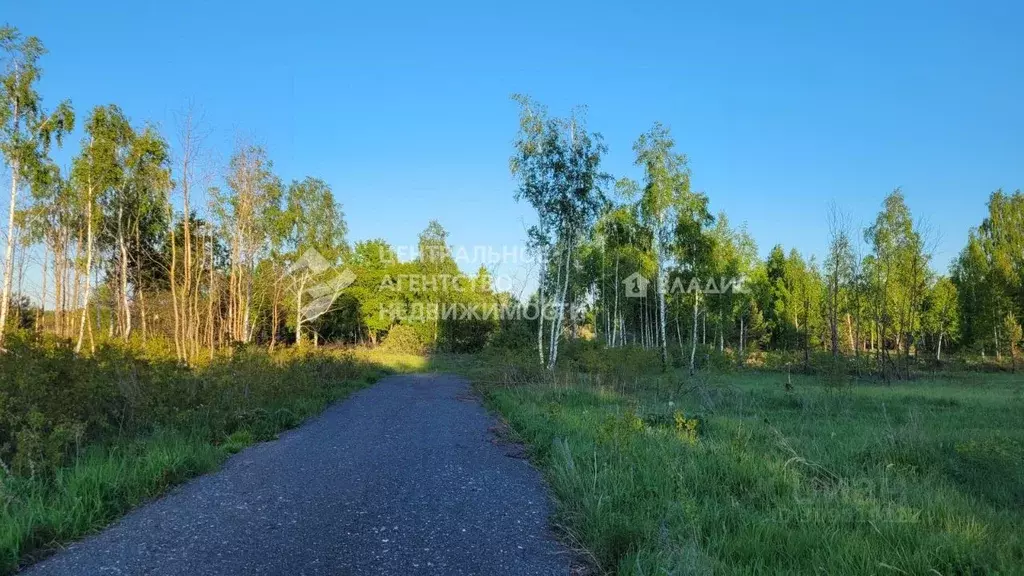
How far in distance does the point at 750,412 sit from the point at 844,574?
31.5 ft

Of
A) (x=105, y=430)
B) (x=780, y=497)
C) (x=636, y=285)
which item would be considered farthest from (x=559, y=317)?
(x=636, y=285)

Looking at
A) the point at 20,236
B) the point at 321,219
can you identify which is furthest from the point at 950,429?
the point at 321,219

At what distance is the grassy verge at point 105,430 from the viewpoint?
4234 millimetres

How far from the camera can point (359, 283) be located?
159 feet

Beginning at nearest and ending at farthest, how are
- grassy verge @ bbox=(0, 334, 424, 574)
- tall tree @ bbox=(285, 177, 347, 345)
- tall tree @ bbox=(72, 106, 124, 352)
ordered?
grassy verge @ bbox=(0, 334, 424, 574) < tall tree @ bbox=(72, 106, 124, 352) < tall tree @ bbox=(285, 177, 347, 345)

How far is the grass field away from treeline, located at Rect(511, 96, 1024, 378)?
12.5m

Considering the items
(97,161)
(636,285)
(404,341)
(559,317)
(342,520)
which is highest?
(97,161)

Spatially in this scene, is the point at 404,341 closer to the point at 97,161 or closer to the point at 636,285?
the point at 636,285

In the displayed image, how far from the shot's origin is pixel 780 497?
4562 mm

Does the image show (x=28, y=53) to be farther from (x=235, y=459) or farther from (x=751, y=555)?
(x=751, y=555)

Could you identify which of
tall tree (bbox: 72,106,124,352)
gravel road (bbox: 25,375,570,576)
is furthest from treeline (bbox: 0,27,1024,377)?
gravel road (bbox: 25,375,570,576)

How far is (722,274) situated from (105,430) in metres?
33.2

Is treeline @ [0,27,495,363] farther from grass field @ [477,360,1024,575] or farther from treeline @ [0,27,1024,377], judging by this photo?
grass field @ [477,360,1024,575]

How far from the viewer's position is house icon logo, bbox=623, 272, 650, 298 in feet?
120
